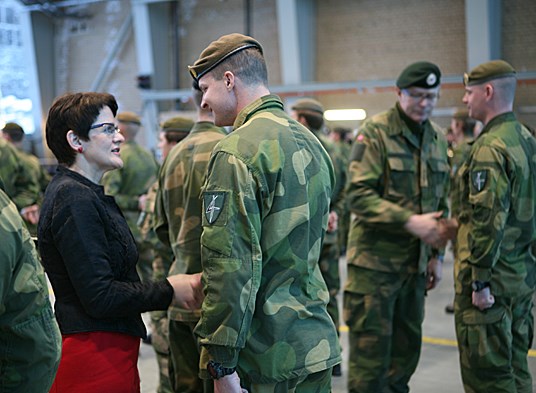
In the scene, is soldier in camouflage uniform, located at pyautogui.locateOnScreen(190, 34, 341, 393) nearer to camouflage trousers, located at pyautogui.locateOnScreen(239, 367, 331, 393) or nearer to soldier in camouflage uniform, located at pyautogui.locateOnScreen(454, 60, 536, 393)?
camouflage trousers, located at pyautogui.locateOnScreen(239, 367, 331, 393)

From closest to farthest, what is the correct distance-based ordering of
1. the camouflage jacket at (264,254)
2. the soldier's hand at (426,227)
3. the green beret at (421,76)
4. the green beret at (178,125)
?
the camouflage jacket at (264,254) < the soldier's hand at (426,227) < the green beret at (421,76) < the green beret at (178,125)

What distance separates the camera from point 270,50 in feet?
46.5

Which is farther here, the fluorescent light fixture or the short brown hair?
the fluorescent light fixture

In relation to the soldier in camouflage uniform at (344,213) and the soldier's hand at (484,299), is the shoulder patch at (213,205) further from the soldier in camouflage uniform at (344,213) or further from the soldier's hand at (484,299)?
the soldier in camouflage uniform at (344,213)

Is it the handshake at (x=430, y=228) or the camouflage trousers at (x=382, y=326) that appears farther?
the camouflage trousers at (x=382, y=326)

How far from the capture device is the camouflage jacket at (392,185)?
12.1ft

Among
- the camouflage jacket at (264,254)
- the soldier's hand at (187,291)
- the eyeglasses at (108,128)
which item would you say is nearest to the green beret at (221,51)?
the camouflage jacket at (264,254)

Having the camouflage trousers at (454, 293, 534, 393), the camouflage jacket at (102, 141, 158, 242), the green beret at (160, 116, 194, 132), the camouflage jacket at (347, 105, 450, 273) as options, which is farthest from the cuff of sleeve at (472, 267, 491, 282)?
the camouflage jacket at (102, 141, 158, 242)

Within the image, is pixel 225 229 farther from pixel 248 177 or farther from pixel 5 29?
pixel 5 29

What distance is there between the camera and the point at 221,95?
2.27m

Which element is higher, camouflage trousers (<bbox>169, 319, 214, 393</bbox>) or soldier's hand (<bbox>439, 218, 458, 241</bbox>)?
soldier's hand (<bbox>439, 218, 458, 241</bbox>)

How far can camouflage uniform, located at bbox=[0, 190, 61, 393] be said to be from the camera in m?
1.66

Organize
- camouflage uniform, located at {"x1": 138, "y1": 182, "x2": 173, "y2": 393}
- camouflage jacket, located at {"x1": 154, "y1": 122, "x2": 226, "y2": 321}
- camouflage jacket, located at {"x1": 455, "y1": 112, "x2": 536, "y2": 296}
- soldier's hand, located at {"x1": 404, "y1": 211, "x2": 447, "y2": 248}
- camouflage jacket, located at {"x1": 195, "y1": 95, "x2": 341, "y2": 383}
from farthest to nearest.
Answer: camouflage uniform, located at {"x1": 138, "y1": 182, "x2": 173, "y2": 393}, soldier's hand, located at {"x1": 404, "y1": 211, "x2": 447, "y2": 248}, camouflage jacket, located at {"x1": 455, "y1": 112, "x2": 536, "y2": 296}, camouflage jacket, located at {"x1": 154, "y1": 122, "x2": 226, "y2": 321}, camouflage jacket, located at {"x1": 195, "y1": 95, "x2": 341, "y2": 383}

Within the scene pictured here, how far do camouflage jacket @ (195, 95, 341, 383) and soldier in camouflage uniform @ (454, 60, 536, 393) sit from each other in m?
1.39
